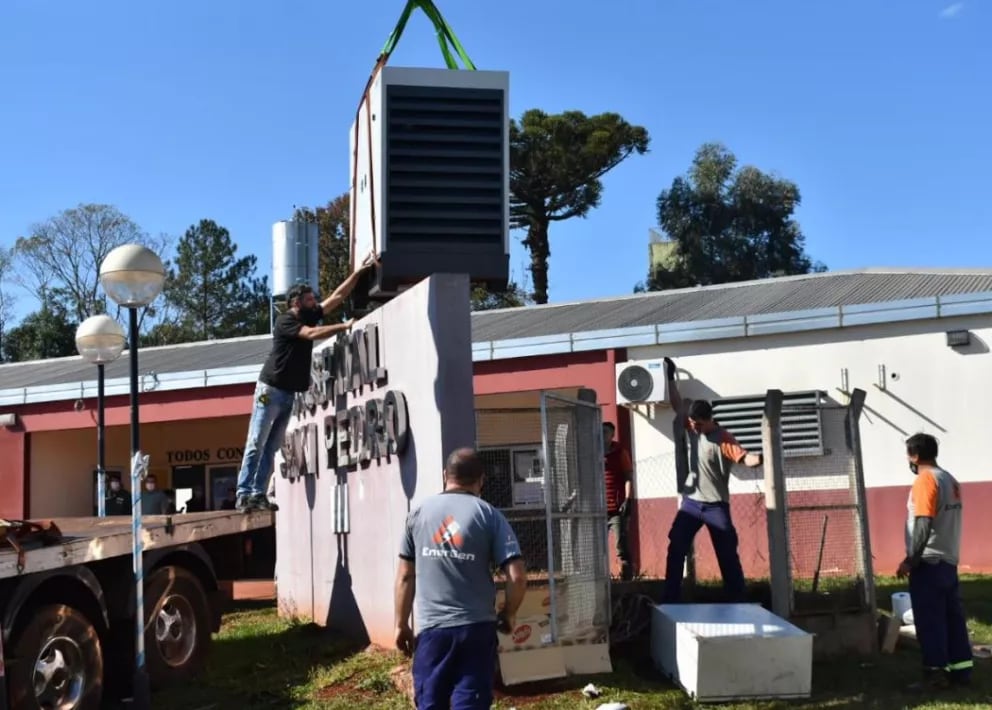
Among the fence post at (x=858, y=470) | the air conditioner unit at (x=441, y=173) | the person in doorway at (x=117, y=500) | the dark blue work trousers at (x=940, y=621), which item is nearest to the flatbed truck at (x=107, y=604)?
the air conditioner unit at (x=441, y=173)

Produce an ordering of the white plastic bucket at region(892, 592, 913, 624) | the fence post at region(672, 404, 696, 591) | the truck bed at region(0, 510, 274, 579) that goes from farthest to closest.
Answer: the white plastic bucket at region(892, 592, 913, 624)
the fence post at region(672, 404, 696, 591)
the truck bed at region(0, 510, 274, 579)

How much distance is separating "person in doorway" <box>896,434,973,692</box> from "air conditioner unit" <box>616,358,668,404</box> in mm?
7470

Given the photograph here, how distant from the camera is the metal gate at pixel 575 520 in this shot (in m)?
7.73

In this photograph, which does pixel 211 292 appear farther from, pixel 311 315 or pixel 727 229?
pixel 311 315

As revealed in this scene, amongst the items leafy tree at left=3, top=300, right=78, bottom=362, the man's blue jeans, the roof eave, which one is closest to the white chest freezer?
the man's blue jeans

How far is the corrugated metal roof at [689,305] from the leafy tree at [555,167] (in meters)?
20.5

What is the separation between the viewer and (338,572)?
400 inches

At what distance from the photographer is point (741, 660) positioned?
7.29 meters

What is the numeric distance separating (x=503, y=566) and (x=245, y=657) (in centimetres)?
505

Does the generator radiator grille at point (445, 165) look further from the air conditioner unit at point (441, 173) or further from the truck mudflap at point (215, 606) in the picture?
the truck mudflap at point (215, 606)

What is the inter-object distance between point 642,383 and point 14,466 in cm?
1297

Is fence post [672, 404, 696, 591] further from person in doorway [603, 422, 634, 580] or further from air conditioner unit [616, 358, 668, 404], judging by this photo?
air conditioner unit [616, 358, 668, 404]

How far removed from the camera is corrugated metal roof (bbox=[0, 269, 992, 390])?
1680 cm

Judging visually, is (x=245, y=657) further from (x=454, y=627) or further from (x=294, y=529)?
(x=454, y=627)
